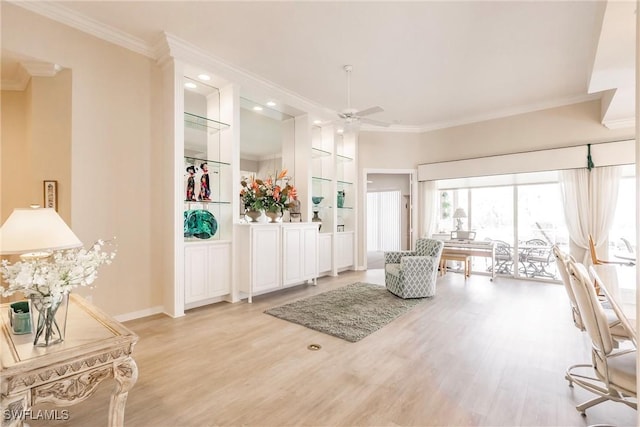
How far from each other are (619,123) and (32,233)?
293 inches

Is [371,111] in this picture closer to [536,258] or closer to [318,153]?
[318,153]

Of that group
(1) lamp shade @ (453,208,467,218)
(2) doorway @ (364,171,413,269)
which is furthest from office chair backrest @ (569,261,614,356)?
(2) doorway @ (364,171,413,269)

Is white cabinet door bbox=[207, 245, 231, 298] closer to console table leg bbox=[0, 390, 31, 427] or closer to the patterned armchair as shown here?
the patterned armchair

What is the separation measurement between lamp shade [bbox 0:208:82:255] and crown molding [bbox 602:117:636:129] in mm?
7226

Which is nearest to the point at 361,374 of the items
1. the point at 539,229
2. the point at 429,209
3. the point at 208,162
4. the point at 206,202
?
the point at 206,202

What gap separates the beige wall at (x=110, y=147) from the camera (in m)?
3.18

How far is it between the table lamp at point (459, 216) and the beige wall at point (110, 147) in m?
5.87

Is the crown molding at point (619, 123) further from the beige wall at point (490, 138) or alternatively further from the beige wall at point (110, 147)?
the beige wall at point (110, 147)

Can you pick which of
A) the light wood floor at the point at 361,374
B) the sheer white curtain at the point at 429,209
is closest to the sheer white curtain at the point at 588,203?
the light wood floor at the point at 361,374

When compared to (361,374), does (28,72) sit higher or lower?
higher

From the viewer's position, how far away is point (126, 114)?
12.0 ft

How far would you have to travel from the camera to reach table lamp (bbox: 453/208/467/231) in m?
6.59

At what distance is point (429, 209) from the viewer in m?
6.88

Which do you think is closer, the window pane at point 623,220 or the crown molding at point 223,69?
the crown molding at point 223,69
